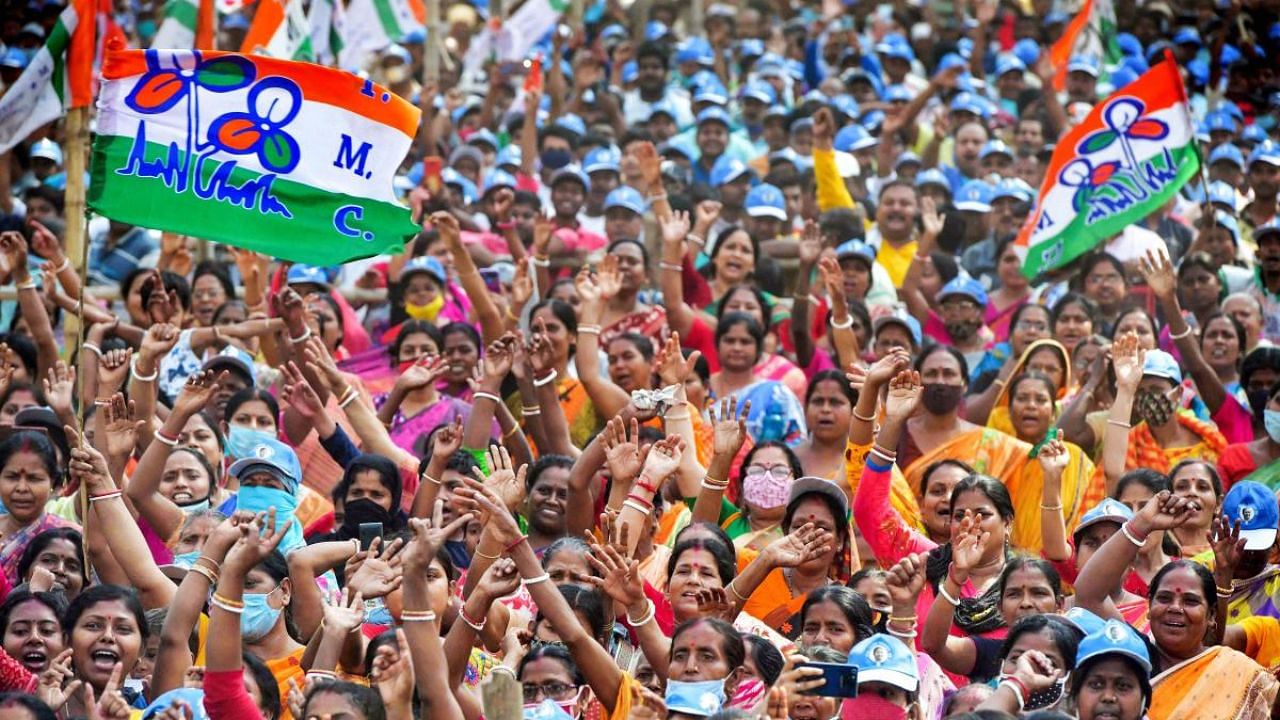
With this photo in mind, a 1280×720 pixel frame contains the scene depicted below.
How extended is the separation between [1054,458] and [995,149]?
5984 mm

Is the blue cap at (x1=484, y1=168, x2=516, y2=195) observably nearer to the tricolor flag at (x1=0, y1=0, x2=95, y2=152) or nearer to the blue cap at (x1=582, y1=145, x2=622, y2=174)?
the blue cap at (x1=582, y1=145, x2=622, y2=174)

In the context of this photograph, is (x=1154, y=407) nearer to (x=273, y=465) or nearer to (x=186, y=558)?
(x=273, y=465)

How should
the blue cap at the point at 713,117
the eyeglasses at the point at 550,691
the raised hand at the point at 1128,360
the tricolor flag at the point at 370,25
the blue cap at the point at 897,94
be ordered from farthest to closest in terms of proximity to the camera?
the blue cap at the point at 897,94 → the tricolor flag at the point at 370,25 → the blue cap at the point at 713,117 → the raised hand at the point at 1128,360 → the eyeglasses at the point at 550,691

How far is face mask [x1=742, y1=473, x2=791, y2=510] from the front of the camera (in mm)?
8711

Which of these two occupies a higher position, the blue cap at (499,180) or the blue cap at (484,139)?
the blue cap at (499,180)

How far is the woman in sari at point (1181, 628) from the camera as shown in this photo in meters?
7.09

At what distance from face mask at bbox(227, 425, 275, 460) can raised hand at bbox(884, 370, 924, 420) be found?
2.65 meters

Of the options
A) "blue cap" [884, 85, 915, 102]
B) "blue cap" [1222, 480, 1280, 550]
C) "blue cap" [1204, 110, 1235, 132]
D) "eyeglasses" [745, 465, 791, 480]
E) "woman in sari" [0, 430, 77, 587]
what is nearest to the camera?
"blue cap" [1222, 480, 1280, 550]

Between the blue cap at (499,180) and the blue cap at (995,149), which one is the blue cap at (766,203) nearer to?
the blue cap at (499,180)

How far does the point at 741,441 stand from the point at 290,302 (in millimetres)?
2518

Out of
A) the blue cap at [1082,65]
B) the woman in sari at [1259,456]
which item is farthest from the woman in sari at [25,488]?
the blue cap at [1082,65]

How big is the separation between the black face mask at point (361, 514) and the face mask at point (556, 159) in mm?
6514

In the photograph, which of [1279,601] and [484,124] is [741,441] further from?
[484,124]

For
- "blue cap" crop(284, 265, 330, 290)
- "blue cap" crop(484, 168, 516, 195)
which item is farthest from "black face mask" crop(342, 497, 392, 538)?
"blue cap" crop(484, 168, 516, 195)
